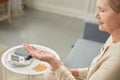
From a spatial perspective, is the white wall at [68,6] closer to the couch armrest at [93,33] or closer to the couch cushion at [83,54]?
the couch armrest at [93,33]


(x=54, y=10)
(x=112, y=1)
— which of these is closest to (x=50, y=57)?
(x=112, y=1)

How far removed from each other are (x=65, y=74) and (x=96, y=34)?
1212 millimetres

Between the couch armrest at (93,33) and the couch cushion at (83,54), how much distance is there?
0.25 ft

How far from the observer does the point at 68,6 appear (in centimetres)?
398

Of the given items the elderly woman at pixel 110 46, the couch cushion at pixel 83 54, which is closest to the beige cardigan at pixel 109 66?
the elderly woman at pixel 110 46

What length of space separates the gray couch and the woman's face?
92 cm

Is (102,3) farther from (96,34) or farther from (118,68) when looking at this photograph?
(96,34)

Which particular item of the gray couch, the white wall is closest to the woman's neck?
the gray couch

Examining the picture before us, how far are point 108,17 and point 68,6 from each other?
2966mm

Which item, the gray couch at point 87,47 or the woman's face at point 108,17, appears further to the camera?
the gray couch at point 87,47

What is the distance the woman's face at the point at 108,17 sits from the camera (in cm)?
104

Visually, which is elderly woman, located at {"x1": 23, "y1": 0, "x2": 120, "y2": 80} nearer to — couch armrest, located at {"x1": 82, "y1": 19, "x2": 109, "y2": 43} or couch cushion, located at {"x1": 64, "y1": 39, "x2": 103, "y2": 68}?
couch cushion, located at {"x1": 64, "y1": 39, "x2": 103, "y2": 68}

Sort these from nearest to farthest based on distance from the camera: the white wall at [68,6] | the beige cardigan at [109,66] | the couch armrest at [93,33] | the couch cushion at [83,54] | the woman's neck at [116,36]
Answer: the beige cardigan at [109,66] → the woman's neck at [116,36] → the couch cushion at [83,54] → the couch armrest at [93,33] → the white wall at [68,6]

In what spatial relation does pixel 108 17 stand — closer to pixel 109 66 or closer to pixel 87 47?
pixel 109 66
